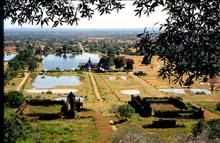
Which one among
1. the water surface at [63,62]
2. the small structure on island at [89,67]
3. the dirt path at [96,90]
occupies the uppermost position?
the dirt path at [96,90]

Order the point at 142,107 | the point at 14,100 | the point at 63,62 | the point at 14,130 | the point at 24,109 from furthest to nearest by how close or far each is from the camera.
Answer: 1. the point at 63,62
2. the point at 14,100
3. the point at 142,107
4. the point at 24,109
5. the point at 14,130

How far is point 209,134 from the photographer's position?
2066 cm

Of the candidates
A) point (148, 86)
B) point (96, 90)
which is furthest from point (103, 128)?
point (148, 86)

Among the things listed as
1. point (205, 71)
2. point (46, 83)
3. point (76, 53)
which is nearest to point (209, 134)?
point (205, 71)

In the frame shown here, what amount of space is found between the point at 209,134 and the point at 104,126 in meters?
9.87

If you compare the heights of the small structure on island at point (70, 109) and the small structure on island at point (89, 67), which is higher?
the small structure on island at point (70, 109)

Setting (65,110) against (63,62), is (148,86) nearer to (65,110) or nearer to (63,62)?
(65,110)

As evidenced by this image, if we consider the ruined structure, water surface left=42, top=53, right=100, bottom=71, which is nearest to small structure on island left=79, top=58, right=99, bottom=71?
water surface left=42, top=53, right=100, bottom=71

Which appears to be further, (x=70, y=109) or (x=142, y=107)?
(x=142, y=107)

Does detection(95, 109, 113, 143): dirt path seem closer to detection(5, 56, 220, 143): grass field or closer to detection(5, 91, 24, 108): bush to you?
detection(5, 56, 220, 143): grass field

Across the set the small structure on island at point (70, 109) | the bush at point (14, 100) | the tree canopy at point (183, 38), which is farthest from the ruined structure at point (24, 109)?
the tree canopy at point (183, 38)

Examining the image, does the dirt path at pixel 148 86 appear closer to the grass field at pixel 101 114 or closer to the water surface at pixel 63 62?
the grass field at pixel 101 114

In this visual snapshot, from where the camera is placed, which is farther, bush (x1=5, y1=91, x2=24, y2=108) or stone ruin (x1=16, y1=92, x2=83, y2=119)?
bush (x1=5, y1=91, x2=24, y2=108)

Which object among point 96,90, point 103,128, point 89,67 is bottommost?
point 89,67
